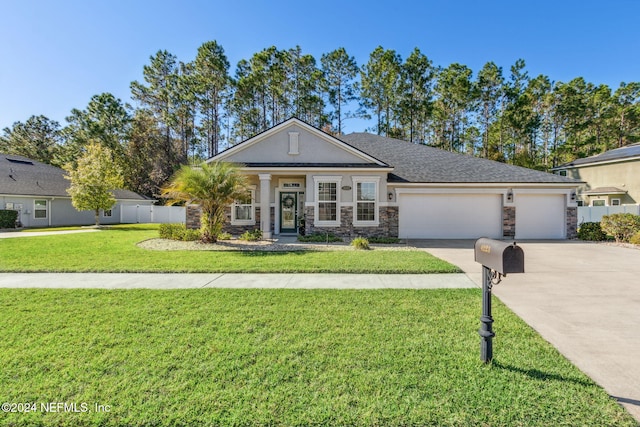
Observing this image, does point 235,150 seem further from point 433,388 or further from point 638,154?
point 638,154

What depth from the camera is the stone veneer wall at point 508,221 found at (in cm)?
1384

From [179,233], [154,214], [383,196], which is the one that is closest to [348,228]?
[383,196]

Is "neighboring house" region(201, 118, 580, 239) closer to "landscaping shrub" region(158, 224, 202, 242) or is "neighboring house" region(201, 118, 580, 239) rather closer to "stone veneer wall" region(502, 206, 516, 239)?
"stone veneer wall" region(502, 206, 516, 239)

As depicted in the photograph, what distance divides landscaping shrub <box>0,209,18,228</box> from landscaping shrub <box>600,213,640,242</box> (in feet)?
107

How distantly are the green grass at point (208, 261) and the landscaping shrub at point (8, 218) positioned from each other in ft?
35.6

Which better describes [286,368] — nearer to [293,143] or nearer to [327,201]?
[327,201]

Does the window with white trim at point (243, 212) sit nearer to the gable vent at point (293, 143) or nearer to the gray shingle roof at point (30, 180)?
the gable vent at point (293, 143)

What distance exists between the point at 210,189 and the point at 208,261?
3695mm

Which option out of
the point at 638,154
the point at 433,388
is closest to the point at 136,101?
the point at 433,388

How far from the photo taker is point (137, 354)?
125 inches

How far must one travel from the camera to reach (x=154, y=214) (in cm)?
2656

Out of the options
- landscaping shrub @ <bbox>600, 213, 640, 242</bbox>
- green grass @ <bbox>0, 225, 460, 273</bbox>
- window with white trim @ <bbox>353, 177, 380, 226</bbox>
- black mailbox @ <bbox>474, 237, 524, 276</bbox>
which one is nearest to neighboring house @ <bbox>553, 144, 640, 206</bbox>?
landscaping shrub @ <bbox>600, 213, 640, 242</bbox>

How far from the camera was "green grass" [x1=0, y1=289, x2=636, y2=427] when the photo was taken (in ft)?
7.54

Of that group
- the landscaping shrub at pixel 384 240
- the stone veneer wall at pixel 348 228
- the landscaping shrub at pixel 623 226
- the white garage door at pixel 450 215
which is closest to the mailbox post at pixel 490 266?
the landscaping shrub at pixel 384 240
